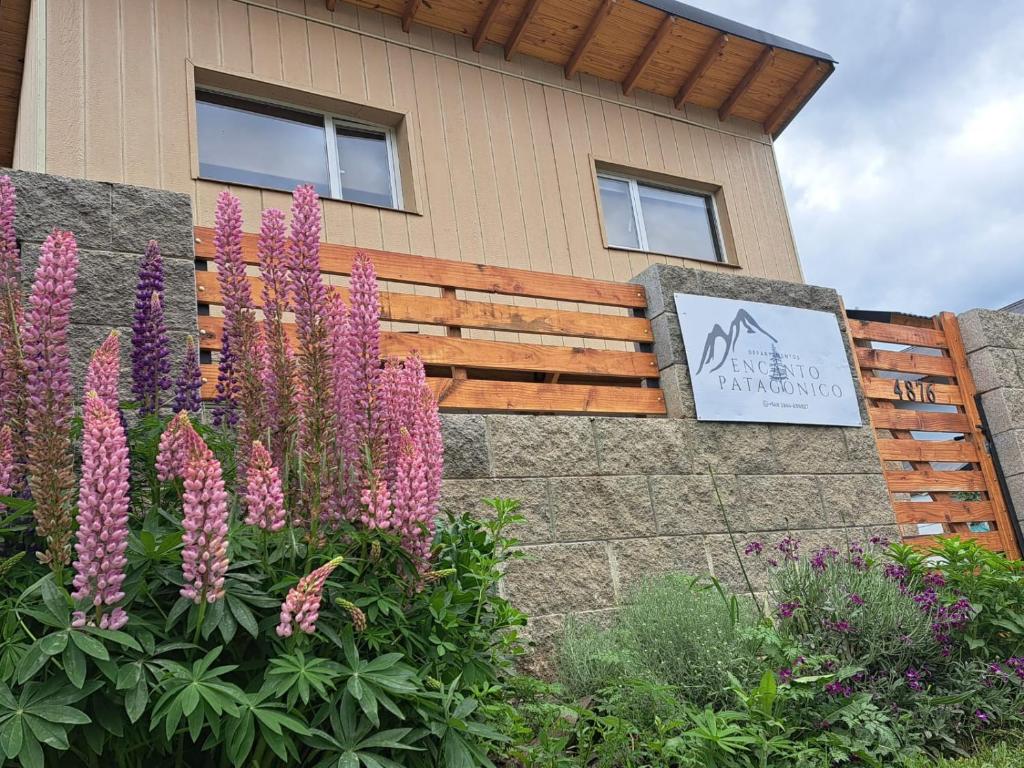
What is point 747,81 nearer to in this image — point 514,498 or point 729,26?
point 729,26

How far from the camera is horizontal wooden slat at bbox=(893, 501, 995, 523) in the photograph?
21.4 ft

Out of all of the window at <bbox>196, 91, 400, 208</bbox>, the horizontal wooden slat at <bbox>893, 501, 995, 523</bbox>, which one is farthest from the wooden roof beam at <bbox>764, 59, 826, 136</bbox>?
the horizontal wooden slat at <bbox>893, 501, 995, 523</bbox>

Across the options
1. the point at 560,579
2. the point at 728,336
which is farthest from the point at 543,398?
the point at 728,336

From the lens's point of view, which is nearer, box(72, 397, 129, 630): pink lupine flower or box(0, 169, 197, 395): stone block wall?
box(72, 397, 129, 630): pink lupine flower

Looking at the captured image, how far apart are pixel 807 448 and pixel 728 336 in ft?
3.31

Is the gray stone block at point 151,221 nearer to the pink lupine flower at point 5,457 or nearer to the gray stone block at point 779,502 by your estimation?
the pink lupine flower at point 5,457

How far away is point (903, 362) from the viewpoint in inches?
282

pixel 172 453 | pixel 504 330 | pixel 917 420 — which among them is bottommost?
pixel 172 453

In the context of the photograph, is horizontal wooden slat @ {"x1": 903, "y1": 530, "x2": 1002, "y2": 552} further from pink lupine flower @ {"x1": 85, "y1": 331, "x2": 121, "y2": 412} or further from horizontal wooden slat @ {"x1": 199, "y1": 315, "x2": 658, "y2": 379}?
pink lupine flower @ {"x1": 85, "y1": 331, "x2": 121, "y2": 412}

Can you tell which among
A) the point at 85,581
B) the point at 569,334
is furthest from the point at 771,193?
the point at 85,581

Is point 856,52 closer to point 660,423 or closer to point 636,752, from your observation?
point 660,423

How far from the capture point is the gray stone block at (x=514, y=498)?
4508mm

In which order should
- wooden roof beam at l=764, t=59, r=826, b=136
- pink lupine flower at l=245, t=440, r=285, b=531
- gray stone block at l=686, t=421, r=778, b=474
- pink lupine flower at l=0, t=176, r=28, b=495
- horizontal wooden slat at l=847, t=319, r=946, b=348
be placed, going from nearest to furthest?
pink lupine flower at l=245, t=440, r=285, b=531
pink lupine flower at l=0, t=176, r=28, b=495
gray stone block at l=686, t=421, r=778, b=474
horizontal wooden slat at l=847, t=319, r=946, b=348
wooden roof beam at l=764, t=59, r=826, b=136

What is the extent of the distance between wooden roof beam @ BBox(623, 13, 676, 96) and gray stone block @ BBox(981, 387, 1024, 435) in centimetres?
458
